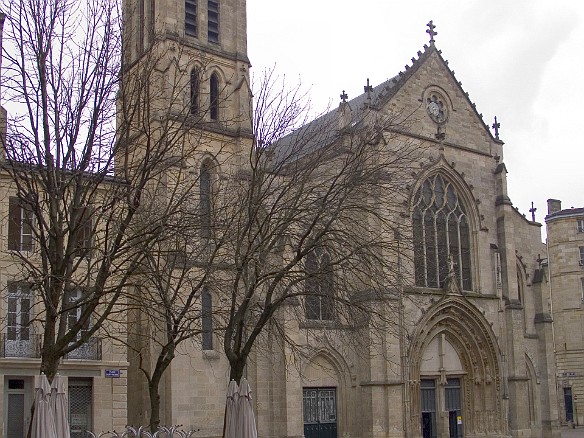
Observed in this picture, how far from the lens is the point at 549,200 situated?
71.1 m

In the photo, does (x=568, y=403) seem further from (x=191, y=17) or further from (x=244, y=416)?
(x=244, y=416)

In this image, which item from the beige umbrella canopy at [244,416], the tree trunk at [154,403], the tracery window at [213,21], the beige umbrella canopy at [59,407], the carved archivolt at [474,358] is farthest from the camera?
the carved archivolt at [474,358]

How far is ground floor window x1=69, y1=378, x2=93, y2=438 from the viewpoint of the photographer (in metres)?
27.6

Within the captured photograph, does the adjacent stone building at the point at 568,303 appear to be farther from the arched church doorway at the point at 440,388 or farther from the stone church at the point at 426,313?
the arched church doorway at the point at 440,388

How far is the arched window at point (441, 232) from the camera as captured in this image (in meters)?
38.8

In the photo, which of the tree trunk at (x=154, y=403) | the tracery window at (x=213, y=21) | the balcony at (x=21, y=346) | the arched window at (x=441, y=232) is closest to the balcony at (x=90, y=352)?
the balcony at (x=21, y=346)

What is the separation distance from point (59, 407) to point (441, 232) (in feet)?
85.0

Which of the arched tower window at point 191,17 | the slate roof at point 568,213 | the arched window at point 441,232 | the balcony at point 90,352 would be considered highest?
the arched tower window at point 191,17

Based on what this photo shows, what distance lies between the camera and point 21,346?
26.7m

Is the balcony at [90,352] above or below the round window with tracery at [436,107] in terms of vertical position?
below

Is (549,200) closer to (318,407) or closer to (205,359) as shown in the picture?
(318,407)

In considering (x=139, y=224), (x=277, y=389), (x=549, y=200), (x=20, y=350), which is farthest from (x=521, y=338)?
(x=549, y=200)

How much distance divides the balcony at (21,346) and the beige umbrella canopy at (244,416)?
390 inches

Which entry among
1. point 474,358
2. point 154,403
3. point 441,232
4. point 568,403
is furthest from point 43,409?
point 568,403
